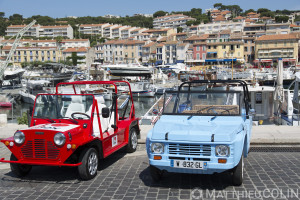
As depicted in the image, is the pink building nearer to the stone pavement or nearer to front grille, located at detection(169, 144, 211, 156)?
the stone pavement

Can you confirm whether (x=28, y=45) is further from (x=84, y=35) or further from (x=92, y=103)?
(x=92, y=103)

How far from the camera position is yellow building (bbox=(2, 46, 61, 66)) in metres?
116

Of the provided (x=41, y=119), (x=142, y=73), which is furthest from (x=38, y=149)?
(x=142, y=73)

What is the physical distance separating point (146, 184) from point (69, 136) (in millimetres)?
1784

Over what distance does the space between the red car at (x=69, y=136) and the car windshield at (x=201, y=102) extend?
1445 millimetres

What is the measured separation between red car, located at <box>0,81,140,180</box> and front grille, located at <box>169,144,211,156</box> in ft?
6.04

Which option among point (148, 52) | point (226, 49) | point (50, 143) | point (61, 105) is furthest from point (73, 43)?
point (50, 143)

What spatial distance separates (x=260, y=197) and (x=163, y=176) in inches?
79.3

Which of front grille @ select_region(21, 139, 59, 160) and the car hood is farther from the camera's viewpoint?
front grille @ select_region(21, 139, 59, 160)

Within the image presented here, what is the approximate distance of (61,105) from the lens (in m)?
8.03

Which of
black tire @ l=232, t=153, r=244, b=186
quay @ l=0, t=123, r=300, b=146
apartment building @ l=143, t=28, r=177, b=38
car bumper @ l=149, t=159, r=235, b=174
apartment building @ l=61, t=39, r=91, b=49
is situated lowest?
quay @ l=0, t=123, r=300, b=146

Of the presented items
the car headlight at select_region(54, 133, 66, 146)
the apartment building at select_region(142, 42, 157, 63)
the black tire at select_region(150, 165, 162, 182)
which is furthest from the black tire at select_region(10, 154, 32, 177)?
the apartment building at select_region(142, 42, 157, 63)

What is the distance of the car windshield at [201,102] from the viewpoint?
734cm

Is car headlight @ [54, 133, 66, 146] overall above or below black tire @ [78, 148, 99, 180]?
above
